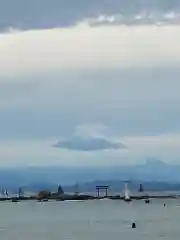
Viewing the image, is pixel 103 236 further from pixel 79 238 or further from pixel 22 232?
pixel 22 232

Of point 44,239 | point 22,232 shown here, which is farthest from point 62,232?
point 44,239

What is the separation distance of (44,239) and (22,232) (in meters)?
19.0

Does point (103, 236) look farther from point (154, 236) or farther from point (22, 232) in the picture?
point (22, 232)

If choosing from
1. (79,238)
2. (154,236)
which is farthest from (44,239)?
(154,236)

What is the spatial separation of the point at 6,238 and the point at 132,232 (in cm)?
1812

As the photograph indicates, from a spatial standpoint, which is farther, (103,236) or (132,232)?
(132,232)

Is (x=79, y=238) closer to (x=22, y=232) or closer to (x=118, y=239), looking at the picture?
(x=118, y=239)

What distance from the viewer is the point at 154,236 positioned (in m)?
114

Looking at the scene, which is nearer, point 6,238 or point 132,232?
point 6,238

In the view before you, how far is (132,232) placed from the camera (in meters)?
123

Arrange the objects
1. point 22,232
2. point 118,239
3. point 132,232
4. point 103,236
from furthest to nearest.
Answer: point 22,232
point 132,232
point 103,236
point 118,239

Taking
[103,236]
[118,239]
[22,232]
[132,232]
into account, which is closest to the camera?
[118,239]

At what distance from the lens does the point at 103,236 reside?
115625 millimetres

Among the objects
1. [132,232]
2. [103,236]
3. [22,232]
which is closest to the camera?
[103,236]
